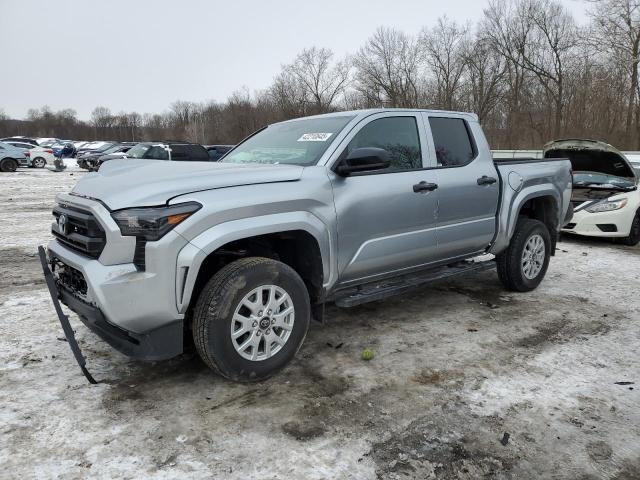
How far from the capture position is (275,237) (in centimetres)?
350

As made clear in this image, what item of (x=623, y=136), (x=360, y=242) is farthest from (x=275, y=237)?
(x=623, y=136)

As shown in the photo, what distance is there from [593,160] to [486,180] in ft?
18.2

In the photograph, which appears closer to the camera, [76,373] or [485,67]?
[76,373]

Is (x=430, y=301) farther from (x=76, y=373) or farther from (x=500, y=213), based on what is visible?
(x=76, y=373)

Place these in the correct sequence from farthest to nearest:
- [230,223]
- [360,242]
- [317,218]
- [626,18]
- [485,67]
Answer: [485,67] → [626,18] → [360,242] → [317,218] → [230,223]

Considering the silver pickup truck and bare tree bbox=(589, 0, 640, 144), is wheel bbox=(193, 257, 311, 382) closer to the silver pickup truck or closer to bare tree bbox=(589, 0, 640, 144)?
the silver pickup truck

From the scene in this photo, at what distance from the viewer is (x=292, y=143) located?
4.05 m

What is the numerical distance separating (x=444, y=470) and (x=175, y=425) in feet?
4.93

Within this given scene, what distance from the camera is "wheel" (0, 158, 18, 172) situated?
23.7 metres

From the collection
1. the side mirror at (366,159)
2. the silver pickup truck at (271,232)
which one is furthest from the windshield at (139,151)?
the side mirror at (366,159)

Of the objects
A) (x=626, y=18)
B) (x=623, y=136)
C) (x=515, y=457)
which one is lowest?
(x=515, y=457)

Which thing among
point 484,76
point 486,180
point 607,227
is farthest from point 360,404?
point 484,76

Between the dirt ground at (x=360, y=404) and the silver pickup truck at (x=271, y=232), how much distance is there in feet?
1.19

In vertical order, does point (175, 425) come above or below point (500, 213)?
below
